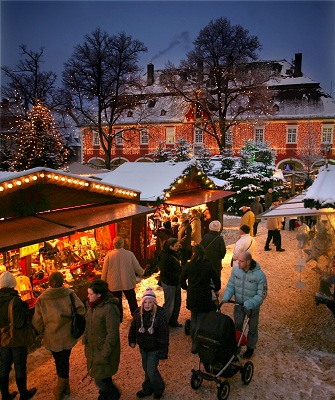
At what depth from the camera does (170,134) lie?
38.9 meters

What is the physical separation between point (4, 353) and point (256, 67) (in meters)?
29.4

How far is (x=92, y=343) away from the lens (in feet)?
13.2

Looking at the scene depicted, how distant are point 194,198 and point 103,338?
775cm

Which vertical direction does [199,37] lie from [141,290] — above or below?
above

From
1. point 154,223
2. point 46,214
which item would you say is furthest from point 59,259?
point 154,223

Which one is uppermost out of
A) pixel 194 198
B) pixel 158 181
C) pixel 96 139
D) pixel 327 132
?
pixel 327 132

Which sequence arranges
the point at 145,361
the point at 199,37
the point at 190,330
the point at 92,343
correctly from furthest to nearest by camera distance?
the point at 199,37
the point at 190,330
the point at 145,361
the point at 92,343

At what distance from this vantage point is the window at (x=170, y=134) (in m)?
38.7

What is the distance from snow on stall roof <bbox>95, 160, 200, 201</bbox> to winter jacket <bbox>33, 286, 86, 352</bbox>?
17.8ft

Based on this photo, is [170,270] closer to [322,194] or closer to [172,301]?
[172,301]

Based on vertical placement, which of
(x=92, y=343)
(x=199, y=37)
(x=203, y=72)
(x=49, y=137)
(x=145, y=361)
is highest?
(x=199, y=37)

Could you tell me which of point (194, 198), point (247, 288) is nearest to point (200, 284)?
point (247, 288)

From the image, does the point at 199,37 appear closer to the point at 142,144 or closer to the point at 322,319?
the point at 142,144

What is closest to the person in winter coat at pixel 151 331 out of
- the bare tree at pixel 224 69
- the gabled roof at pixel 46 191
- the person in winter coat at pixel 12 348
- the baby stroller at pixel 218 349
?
the baby stroller at pixel 218 349
